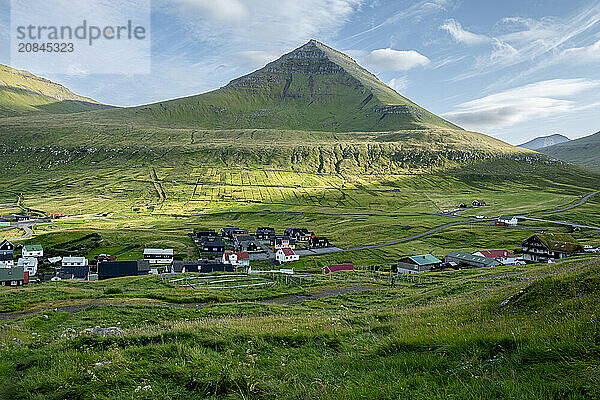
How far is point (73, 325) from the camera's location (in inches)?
831

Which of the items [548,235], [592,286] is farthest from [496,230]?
[592,286]

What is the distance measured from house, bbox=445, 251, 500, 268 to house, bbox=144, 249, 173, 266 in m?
72.7

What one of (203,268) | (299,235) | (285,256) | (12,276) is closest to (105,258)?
(12,276)

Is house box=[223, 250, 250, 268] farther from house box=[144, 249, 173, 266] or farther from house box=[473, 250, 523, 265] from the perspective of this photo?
house box=[473, 250, 523, 265]

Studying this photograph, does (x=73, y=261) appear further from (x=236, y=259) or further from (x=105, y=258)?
(x=236, y=259)

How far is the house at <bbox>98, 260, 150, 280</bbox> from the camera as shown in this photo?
72375mm

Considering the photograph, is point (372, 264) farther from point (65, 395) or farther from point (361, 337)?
point (65, 395)

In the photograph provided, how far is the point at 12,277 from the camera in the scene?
66688 millimetres

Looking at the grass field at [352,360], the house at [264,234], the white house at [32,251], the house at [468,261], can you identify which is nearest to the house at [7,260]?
the white house at [32,251]

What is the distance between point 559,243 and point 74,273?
112294 mm

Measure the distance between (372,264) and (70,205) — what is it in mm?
178429

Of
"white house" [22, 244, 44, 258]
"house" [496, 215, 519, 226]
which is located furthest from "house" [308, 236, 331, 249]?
"white house" [22, 244, 44, 258]

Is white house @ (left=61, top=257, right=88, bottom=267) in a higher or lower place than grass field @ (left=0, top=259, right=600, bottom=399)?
lower

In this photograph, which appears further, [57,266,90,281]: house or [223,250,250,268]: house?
[223,250,250,268]: house
